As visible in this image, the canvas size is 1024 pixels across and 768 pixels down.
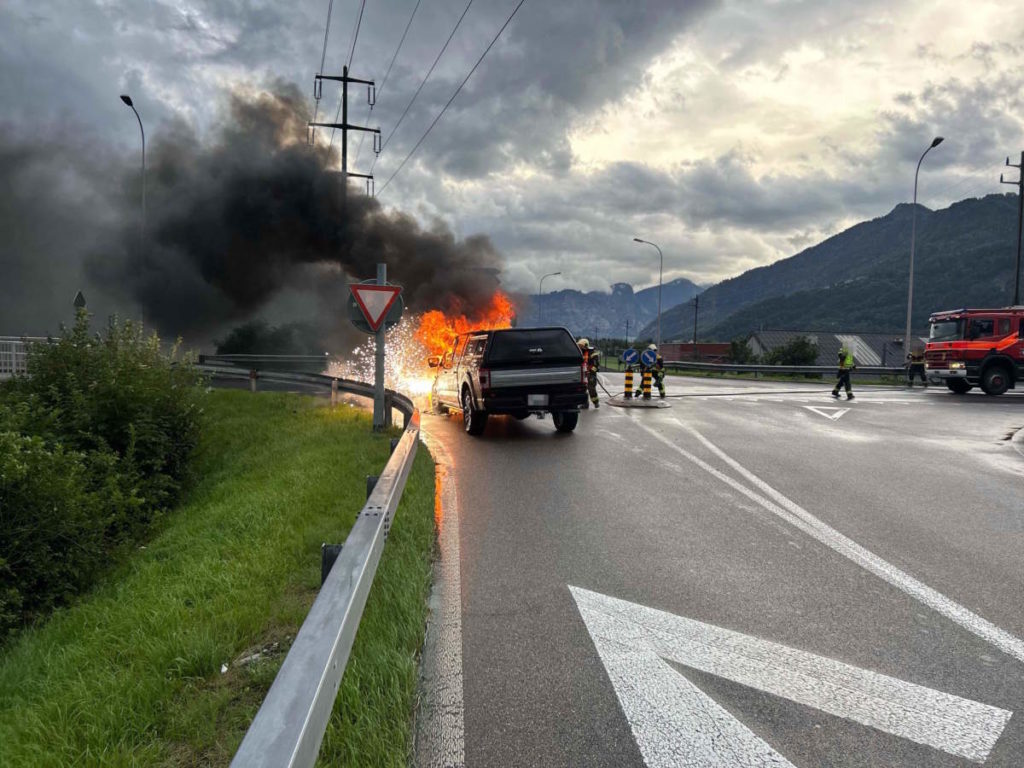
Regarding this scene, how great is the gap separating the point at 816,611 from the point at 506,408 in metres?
7.55

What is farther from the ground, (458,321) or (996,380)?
(458,321)

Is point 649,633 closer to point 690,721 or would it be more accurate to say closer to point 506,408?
point 690,721

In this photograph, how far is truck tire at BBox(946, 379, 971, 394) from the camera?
69.7ft

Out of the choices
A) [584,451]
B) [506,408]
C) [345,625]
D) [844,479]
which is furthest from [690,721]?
[506,408]

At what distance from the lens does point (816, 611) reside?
154 inches

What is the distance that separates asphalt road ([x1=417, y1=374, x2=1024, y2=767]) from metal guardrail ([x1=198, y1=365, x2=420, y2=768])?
618mm

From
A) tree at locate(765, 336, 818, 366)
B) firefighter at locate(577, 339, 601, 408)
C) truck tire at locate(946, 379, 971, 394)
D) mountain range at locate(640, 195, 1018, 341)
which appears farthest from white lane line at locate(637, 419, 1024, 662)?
mountain range at locate(640, 195, 1018, 341)

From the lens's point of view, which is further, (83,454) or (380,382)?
(380,382)

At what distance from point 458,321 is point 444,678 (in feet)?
78.1

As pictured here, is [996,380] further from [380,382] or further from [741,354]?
[741,354]

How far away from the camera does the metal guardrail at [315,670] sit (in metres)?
1.55

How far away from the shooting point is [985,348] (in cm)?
2048

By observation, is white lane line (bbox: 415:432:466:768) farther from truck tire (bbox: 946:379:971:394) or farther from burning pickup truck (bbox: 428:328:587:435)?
truck tire (bbox: 946:379:971:394)

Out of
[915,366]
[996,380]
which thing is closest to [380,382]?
[996,380]
